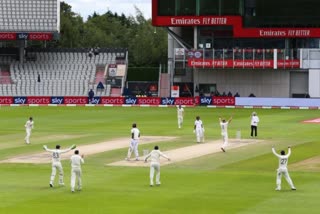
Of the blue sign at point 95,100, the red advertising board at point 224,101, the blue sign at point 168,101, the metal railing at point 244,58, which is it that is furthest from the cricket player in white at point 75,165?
the metal railing at point 244,58

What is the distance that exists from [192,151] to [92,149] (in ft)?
17.7

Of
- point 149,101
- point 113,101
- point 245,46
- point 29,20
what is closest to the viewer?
point 149,101

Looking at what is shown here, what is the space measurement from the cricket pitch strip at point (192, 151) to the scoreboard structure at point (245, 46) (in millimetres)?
43407

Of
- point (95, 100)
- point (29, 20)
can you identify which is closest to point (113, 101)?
point (95, 100)

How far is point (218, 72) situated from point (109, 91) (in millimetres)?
12928

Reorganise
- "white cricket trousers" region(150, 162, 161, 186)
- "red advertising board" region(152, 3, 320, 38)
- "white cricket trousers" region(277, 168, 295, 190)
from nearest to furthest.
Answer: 1. "white cricket trousers" region(277, 168, 295, 190)
2. "white cricket trousers" region(150, 162, 161, 186)
3. "red advertising board" region(152, 3, 320, 38)

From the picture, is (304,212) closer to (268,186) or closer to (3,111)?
(268,186)

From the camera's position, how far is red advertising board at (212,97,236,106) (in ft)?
296

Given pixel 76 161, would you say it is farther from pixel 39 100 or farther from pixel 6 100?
pixel 6 100

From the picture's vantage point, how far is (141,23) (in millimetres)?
159000

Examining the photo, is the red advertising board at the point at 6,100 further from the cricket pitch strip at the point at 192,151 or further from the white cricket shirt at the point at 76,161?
the white cricket shirt at the point at 76,161

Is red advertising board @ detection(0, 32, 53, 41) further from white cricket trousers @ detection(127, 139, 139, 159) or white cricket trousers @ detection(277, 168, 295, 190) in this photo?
white cricket trousers @ detection(277, 168, 295, 190)

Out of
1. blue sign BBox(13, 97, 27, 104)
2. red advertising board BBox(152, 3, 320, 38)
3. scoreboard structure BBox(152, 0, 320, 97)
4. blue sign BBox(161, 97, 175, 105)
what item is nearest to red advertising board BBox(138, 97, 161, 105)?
blue sign BBox(161, 97, 175, 105)

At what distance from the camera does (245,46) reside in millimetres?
99938
